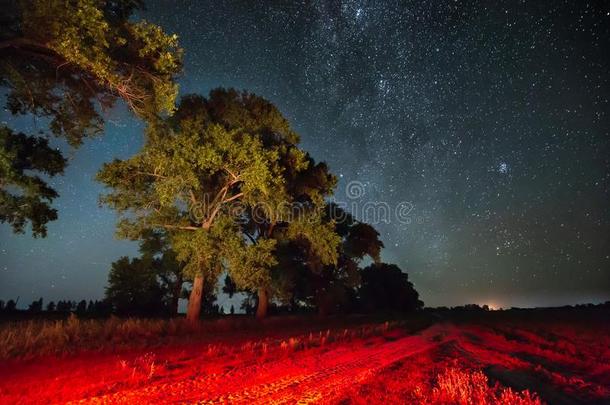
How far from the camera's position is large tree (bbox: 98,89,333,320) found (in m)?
19.0

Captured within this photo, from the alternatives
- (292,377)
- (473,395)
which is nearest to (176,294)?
(292,377)

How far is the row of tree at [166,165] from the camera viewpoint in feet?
36.5

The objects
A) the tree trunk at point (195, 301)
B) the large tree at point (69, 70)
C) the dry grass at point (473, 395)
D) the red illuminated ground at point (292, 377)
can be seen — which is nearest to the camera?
the red illuminated ground at point (292, 377)

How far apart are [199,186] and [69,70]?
9.00 metres

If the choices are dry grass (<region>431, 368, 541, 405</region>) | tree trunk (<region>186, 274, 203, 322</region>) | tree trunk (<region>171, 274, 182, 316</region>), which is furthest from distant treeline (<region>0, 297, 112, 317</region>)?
dry grass (<region>431, 368, 541, 405</region>)

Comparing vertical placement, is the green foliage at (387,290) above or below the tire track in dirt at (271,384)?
above

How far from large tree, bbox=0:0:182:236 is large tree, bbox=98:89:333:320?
14.3 feet

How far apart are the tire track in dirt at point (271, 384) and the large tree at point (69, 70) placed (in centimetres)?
877

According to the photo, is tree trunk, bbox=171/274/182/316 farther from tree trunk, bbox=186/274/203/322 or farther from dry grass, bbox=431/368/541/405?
dry grass, bbox=431/368/541/405

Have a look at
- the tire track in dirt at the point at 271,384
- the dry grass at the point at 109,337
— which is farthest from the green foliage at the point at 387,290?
the tire track in dirt at the point at 271,384

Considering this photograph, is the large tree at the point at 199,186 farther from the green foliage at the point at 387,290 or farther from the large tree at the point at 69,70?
the green foliage at the point at 387,290

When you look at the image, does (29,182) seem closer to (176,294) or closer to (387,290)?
(176,294)

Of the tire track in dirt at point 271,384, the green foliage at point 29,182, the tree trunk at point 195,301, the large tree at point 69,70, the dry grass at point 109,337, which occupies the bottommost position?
the tire track in dirt at point 271,384

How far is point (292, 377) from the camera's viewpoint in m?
8.66
